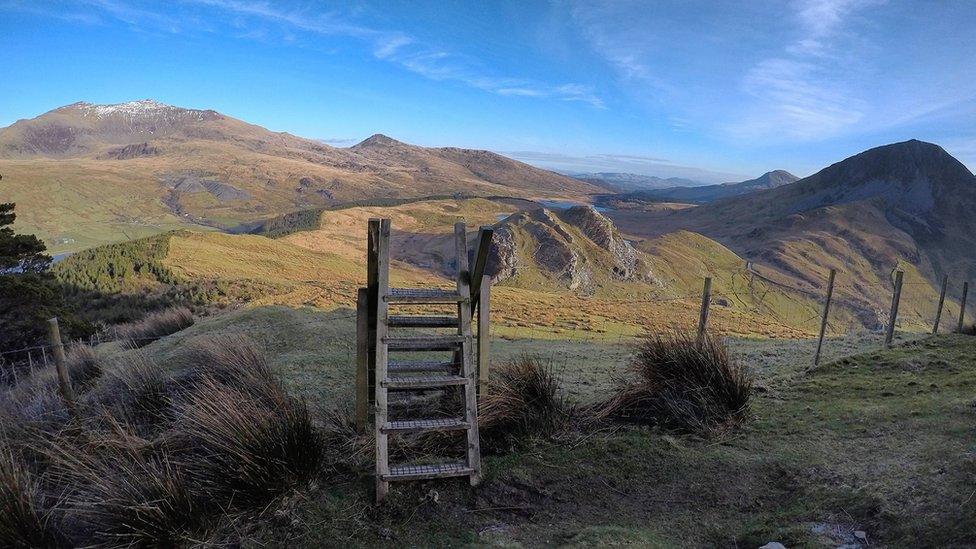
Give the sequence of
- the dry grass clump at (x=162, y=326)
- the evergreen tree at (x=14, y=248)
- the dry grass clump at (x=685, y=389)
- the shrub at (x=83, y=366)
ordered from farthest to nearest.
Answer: the dry grass clump at (x=162, y=326) < the evergreen tree at (x=14, y=248) < the shrub at (x=83, y=366) < the dry grass clump at (x=685, y=389)

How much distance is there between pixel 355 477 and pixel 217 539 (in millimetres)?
1269

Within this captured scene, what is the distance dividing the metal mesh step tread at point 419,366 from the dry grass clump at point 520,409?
0.52 meters

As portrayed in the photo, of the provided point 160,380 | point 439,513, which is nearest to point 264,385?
point 160,380

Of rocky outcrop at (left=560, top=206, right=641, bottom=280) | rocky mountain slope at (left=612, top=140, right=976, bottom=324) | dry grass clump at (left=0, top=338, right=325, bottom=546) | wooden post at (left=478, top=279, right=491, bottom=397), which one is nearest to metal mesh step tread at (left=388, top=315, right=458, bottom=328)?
wooden post at (left=478, top=279, right=491, bottom=397)

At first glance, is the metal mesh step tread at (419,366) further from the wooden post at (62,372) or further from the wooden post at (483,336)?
the wooden post at (62,372)

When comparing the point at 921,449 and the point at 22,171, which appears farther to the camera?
the point at 22,171

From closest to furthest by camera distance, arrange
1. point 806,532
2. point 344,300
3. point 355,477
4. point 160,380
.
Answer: point 806,532 < point 355,477 < point 160,380 < point 344,300

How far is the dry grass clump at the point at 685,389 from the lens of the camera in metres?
6.55

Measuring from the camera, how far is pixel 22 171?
611ft

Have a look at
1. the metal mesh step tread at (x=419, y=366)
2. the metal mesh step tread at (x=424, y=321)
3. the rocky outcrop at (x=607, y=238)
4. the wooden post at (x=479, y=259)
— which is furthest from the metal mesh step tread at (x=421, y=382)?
the rocky outcrop at (x=607, y=238)

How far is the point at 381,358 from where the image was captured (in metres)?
5.35

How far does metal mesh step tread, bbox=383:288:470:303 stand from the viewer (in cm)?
567

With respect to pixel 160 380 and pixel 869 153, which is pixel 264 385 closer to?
pixel 160 380

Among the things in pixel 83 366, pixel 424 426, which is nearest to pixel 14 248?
pixel 83 366
